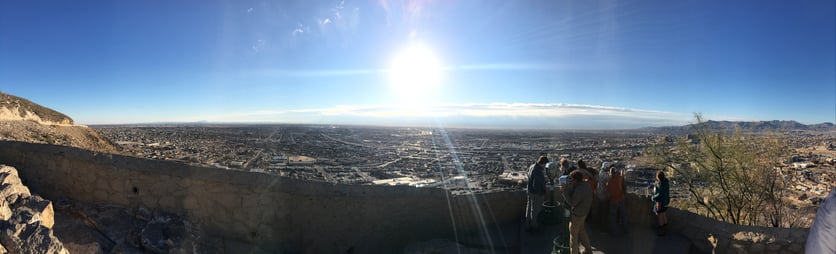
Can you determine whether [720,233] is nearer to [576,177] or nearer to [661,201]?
[661,201]

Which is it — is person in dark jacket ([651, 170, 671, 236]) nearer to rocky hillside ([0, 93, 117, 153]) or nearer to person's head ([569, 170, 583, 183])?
person's head ([569, 170, 583, 183])

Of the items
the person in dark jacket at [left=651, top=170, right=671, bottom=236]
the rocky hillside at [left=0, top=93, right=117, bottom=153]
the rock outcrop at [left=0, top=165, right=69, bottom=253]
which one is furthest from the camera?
the rocky hillside at [left=0, top=93, right=117, bottom=153]

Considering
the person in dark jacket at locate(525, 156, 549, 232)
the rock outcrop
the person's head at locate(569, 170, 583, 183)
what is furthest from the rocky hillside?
the person's head at locate(569, 170, 583, 183)

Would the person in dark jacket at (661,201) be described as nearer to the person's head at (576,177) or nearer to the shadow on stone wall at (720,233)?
the shadow on stone wall at (720,233)

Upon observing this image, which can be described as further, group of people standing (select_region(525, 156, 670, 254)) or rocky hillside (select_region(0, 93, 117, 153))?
rocky hillside (select_region(0, 93, 117, 153))

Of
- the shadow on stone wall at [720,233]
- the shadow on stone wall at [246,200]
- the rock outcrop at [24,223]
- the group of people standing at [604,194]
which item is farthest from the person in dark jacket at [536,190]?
the rock outcrop at [24,223]

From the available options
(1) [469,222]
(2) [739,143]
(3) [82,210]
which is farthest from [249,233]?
(2) [739,143]

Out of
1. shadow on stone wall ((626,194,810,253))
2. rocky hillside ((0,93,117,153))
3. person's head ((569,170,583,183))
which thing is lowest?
shadow on stone wall ((626,194,810,253))

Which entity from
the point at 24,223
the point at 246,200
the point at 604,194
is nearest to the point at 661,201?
the point at 604,194

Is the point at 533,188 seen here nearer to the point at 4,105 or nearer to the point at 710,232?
the point at 710,232
